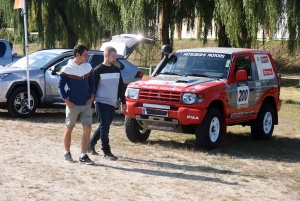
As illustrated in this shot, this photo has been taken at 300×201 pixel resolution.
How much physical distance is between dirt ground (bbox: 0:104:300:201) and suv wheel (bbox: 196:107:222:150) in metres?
0.20

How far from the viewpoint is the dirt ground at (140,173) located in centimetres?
735

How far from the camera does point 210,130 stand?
Answer: 10578mm

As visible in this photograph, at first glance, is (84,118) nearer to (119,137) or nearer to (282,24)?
(119,137)

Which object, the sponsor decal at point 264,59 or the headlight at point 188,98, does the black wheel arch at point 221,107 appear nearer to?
the headlight at point 188,98

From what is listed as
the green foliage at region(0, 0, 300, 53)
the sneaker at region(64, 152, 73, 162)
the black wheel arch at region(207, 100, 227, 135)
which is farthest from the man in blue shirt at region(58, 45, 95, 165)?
the green foliage at region(0, 0, 300, 53)

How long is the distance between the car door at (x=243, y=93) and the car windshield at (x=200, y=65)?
23 cm

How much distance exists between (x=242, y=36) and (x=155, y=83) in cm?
989

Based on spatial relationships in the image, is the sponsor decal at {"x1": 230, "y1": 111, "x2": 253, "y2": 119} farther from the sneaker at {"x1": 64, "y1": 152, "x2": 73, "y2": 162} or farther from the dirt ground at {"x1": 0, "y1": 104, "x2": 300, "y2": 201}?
the sneaker at {"x1": 64, "y1": 152, "x2": 73, "y2": 162}

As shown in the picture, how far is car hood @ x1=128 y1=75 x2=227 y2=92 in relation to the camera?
1032 centimetres

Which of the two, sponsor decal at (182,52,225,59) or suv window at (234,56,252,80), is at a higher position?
sponsor decal at (182,52,225,59)

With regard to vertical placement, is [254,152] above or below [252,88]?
below

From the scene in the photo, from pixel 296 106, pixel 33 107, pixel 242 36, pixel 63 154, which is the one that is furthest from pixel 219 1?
pixel 63 154

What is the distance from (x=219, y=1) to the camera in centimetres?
2003

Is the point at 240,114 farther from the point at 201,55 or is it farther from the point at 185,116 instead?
the point at 185,116
